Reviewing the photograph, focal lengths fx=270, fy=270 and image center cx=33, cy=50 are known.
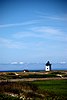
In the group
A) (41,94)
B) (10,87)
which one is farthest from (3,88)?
(41,94)

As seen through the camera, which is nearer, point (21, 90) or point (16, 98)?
point (16, 98)

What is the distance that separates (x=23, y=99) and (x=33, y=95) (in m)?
2.26

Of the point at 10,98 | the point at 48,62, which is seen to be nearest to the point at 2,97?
the point at 10,98

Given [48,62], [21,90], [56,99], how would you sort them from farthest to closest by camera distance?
[48,62], [21,90], [56,99]

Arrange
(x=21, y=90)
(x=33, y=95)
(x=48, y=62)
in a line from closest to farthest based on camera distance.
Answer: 1. (x=33, y=95)
2. (x=21, y=90)
3. (x=48, y=62)

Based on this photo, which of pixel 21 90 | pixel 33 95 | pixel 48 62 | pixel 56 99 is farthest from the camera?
pixel 48 62

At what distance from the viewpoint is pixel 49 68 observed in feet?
281

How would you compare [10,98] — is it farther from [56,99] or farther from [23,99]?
[56,99]

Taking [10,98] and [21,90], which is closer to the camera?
[10,98]

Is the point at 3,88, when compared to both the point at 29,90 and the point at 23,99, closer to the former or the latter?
the point at 29,90

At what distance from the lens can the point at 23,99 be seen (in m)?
21.8

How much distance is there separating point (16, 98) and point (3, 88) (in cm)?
506

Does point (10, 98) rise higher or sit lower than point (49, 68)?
lower

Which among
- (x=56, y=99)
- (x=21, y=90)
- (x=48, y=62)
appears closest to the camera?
(x=56, y=99)
